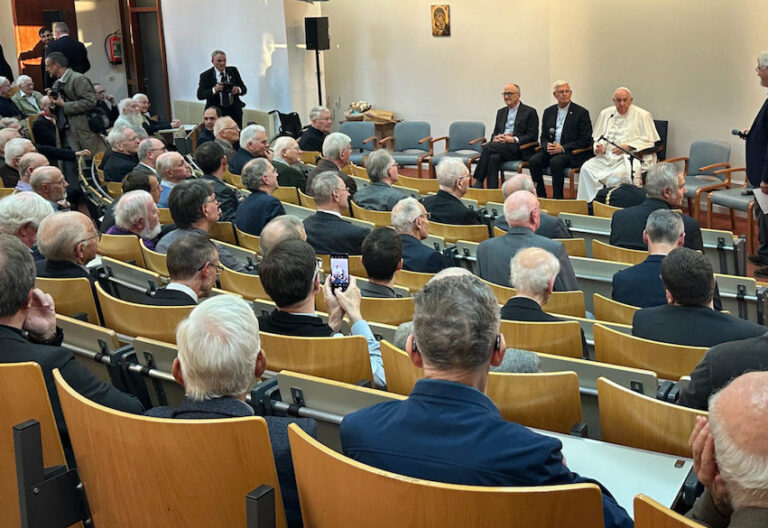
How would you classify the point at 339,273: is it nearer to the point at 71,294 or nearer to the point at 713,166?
the point at 71,294

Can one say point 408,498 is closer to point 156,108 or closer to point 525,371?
point 525,371

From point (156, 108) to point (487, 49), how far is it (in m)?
6.59

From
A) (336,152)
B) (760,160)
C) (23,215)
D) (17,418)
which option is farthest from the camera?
(336,152)

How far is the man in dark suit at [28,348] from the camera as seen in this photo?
9.11ft

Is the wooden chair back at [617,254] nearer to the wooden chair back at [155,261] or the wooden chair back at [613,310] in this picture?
the wooden chair back at [613,310]

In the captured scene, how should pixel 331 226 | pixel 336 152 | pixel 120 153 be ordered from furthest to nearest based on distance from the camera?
1. pixel 120 153
2. pixel 336 152
3. pixel 331 226

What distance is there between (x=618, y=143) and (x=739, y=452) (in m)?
8.46

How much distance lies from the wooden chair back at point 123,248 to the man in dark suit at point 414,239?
1565 mm

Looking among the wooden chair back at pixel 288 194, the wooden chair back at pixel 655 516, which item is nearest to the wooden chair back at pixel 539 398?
the wooden chair back at pixel 655 516

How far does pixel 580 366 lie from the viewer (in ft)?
9.78

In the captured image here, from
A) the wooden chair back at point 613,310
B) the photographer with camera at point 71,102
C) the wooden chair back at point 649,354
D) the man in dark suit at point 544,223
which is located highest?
the photographer with camera at point 71,102

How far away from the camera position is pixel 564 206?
705cm

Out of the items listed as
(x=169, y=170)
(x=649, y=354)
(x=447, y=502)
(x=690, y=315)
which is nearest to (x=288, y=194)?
(x=169, y=170)

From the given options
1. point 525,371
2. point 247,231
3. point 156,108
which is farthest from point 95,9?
point 525,371
